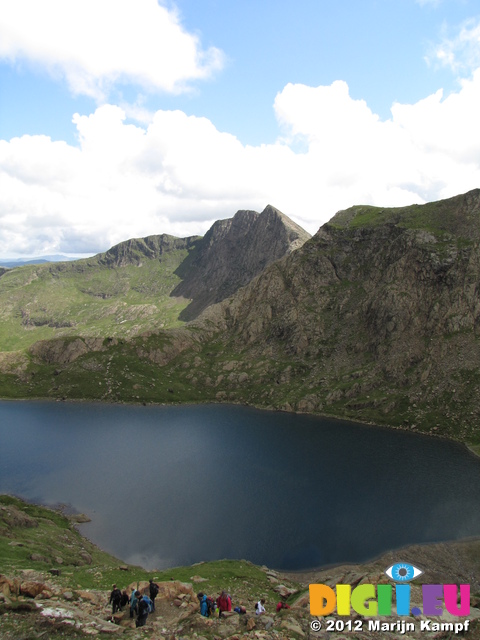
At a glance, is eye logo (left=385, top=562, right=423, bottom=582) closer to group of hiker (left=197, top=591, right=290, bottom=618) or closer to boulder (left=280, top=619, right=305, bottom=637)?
boulder (left=280, top=619, right=305, bottom=637)

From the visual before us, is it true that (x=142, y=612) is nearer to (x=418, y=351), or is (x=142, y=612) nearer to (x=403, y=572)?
(x=403, y=572)

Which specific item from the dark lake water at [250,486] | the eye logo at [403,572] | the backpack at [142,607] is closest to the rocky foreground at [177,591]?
the backpack at [142,607]

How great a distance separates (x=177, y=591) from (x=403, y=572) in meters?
39.6

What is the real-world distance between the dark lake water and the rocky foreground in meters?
6.85

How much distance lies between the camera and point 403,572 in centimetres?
6228

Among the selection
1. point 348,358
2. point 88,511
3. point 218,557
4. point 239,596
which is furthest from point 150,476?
point 348,358

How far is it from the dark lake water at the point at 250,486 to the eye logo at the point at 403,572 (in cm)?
846

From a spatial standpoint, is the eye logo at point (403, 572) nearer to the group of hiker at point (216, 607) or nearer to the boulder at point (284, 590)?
the boulder at point (284, 590)

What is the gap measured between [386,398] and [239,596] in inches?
4890

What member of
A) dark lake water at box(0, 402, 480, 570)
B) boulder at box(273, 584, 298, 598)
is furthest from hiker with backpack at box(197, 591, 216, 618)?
dark lake water at box(0, 402, 480, 570)

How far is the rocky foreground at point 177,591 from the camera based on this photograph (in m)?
30.8

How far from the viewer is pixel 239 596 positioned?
166 feet

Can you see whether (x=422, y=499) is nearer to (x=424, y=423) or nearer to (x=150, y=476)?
(x=424, y=423)

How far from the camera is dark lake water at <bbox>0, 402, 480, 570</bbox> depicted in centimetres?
7781
